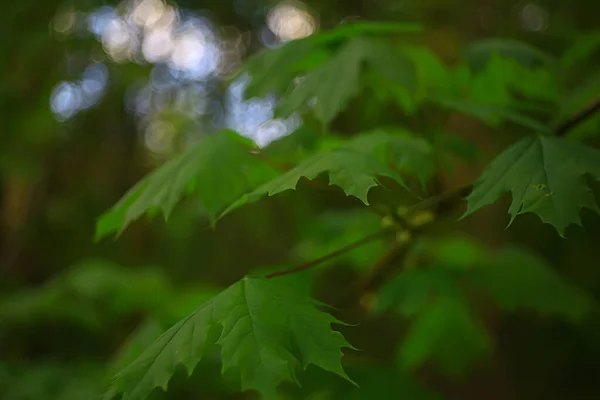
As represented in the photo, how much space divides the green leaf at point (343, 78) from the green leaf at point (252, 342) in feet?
1.08

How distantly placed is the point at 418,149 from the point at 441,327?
0.82m

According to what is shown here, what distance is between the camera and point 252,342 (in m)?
0.61

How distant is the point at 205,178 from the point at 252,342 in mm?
293

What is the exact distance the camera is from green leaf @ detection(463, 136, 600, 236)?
0.64m

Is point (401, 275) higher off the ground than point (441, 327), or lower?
higher

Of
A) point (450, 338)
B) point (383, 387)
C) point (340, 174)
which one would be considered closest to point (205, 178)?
point (340, 174)

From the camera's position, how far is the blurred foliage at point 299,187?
1.00 meters

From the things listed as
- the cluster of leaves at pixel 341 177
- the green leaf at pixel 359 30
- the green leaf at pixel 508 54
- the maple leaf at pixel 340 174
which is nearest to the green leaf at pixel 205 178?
the cluster of leaves at pixel 341 177

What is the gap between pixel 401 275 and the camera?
125 cm

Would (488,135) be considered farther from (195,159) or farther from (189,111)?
(189,111)

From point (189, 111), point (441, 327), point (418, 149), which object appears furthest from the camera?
point (189, 111)

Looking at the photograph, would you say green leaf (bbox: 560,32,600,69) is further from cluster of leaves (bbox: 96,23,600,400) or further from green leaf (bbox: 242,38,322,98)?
green leaf (bbox: 242,38,322,98)

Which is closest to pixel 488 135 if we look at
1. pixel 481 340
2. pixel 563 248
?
pixel 563 248

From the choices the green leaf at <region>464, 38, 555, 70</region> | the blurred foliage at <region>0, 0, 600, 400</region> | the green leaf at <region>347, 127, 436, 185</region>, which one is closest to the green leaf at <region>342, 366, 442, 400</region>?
the blurred foliage at <region>0, 0, 600, 400</region>
